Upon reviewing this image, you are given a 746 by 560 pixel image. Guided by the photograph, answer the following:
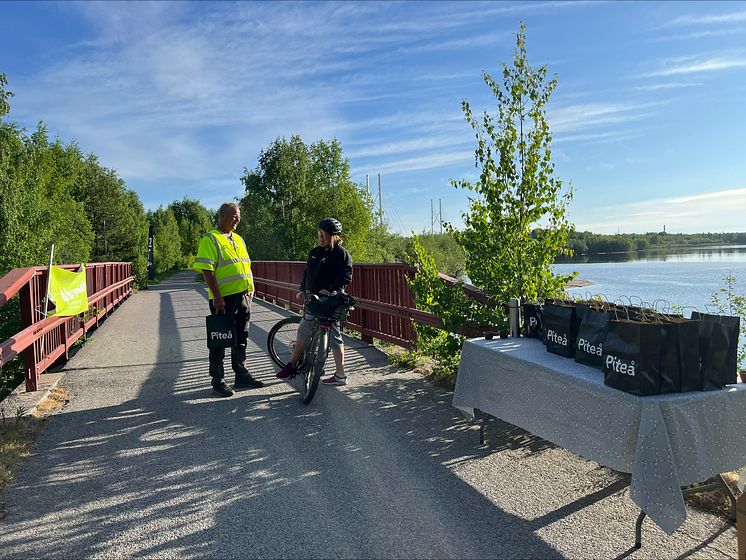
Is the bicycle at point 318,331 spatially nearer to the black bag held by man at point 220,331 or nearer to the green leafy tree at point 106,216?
the black bag held by man at point 220,331

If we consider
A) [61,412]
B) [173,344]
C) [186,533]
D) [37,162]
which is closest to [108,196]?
[37,162]

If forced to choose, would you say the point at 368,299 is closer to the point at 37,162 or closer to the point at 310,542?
the point at 310,542

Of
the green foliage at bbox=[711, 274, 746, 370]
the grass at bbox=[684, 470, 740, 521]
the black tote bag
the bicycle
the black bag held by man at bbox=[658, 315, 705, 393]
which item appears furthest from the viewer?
the green foliage at bbox=[711, 274, 746, 370]

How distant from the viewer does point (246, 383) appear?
21.1ft

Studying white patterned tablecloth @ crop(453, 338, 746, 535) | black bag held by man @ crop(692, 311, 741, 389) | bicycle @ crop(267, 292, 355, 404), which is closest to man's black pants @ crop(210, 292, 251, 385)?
bicycle @ crop(267, 292, 355, 404)

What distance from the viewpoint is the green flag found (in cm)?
716

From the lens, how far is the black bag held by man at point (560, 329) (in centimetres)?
386

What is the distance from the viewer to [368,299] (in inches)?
361

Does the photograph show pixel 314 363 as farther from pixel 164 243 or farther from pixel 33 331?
pixel 164 243

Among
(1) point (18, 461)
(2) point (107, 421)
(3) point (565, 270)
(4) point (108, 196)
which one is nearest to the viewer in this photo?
(1) point (18, 461)

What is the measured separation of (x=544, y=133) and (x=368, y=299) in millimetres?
4286

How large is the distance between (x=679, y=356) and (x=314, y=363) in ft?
11.7

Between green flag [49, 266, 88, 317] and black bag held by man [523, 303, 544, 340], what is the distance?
5.62m

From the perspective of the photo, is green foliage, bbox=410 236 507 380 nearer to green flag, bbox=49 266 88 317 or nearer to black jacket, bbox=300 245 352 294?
black jacket, bbox=300 245 352 294
